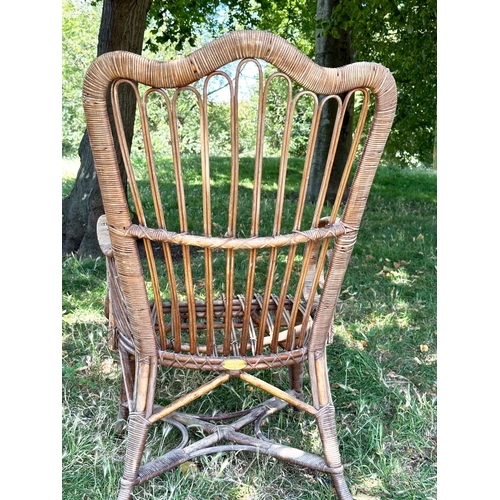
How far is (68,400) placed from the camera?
260 cm

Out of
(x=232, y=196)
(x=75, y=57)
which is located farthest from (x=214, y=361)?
(x=75, y=57)

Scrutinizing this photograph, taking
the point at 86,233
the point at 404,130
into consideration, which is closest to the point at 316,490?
the point at 86,233

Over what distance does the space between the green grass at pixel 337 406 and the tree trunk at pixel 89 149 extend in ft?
1.35

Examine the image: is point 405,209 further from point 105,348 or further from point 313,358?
point 313,358

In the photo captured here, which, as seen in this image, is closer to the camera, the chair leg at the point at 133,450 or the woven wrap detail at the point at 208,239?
the woven wrap detail at the point at 208,239

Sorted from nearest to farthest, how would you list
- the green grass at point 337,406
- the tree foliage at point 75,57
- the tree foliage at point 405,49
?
the green grass at point 337,406 < the tree foliage at point 405,49 < the tree foliage at point 75,57

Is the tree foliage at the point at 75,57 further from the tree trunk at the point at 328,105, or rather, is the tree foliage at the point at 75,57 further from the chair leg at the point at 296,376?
the chair leg at the point at 296,376

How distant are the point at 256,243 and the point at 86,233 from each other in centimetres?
337

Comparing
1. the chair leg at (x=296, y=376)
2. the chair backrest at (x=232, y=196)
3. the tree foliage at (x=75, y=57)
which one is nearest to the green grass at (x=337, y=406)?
the chair leg at (x=296, y=376)

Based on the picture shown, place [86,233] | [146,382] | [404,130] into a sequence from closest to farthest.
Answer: [146,382] < [86,233] < [404,130]

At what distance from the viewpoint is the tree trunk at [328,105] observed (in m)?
6.69

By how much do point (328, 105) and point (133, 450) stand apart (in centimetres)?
580

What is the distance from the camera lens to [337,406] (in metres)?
2.63

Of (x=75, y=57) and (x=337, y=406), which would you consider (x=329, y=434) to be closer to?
(x=337, y=406)
